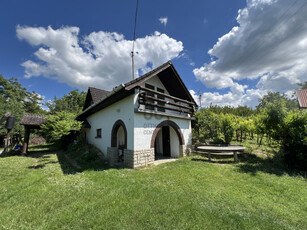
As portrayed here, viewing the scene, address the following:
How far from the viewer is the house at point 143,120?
20.7ft

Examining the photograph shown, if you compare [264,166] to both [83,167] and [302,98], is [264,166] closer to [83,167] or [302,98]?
[83,167]

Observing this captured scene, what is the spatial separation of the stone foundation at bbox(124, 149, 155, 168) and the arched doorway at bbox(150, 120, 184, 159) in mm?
1946

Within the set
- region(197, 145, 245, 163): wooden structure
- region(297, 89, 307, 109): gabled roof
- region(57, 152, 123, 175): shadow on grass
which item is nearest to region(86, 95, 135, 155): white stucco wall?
region(57, 152, 123, 175): shadow on grass

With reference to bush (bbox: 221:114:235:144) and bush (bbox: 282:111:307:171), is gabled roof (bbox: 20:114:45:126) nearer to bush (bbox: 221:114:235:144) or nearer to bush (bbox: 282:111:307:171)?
bush (bbox: 221:114:235:144)

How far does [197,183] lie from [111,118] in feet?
20.4

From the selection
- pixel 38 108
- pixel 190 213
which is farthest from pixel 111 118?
pixel 38 108

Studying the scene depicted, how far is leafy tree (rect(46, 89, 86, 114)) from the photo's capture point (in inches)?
1014

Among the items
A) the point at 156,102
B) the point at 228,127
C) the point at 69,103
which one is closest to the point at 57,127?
the point at 156,102

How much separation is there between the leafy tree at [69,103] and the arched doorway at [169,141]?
21019 mm

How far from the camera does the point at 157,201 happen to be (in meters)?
3.11

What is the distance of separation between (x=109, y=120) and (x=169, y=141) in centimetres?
463

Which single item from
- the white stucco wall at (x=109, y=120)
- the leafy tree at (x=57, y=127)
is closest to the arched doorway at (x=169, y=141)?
the white stucco wall at (x=109, y=120)

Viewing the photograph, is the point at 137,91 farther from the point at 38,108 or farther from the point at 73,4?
the point at 38,108

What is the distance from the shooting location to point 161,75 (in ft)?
29.0
